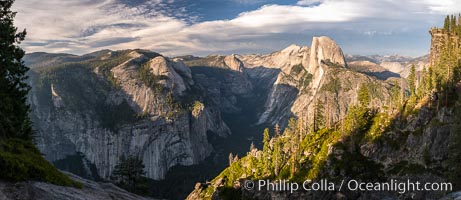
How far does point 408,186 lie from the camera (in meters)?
103

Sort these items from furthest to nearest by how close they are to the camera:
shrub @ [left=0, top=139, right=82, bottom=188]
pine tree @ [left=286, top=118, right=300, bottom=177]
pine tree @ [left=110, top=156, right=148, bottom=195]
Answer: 1. pine tree @ [left=286, top=118, right=300, bottom=177]
2. pine tree @ [left=110, top=156, right=148, bottom=195]
3. shrub @ [left=0, top=139, right=82, bottom=188]

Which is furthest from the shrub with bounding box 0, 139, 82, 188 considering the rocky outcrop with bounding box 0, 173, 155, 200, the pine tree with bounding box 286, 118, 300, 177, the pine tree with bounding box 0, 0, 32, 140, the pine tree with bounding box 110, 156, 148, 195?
the pine tree with bounding box 286, 118, 300, 177

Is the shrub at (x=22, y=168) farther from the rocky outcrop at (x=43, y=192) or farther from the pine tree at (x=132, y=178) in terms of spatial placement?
the pine tree at (x=132, y=178)

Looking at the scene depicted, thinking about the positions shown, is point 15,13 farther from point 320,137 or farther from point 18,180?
point 320,137

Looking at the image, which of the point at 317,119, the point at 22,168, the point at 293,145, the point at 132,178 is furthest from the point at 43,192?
the point at 317,119

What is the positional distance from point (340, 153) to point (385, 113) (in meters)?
28.7

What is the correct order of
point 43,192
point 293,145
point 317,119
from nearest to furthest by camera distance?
point 43,192, point 293,145, point 317,119

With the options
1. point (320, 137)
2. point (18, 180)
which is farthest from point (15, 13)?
point (320, 137)

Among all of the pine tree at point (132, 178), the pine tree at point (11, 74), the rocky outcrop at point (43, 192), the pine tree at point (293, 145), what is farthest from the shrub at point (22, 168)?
the pine tree at point (293, 145)

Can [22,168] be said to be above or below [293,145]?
above

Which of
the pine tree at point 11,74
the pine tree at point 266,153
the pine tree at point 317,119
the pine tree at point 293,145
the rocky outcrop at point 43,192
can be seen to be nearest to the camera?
the rocky outcrop at point 43,192

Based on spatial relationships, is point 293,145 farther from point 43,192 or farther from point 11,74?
point 43,192

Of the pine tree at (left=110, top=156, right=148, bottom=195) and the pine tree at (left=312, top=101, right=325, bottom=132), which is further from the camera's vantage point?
the pine tree at (left=312, top=101, right=325, bottom=132)

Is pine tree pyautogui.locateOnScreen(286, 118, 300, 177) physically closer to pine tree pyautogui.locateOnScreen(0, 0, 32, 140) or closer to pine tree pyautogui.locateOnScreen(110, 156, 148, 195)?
pine tree pyautogui.locateOnScreen(110, 156, 148, 195)
